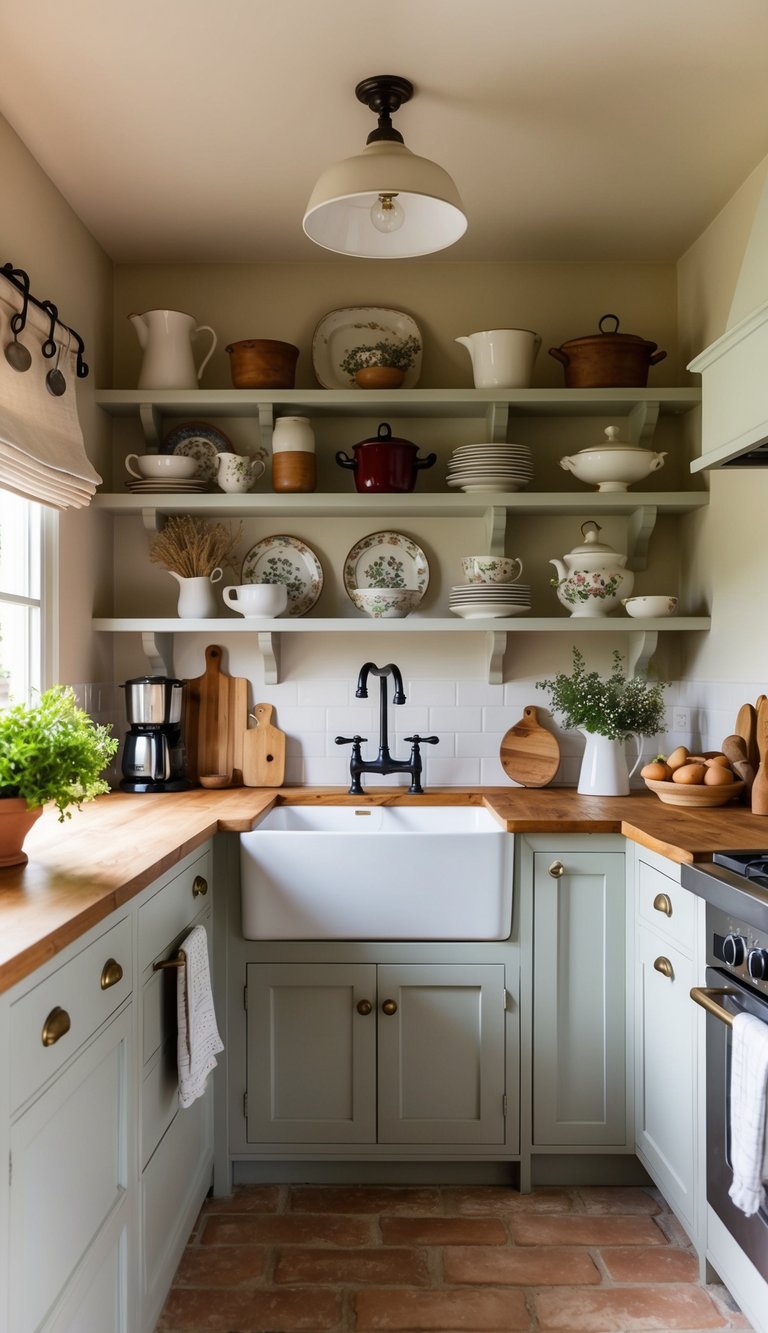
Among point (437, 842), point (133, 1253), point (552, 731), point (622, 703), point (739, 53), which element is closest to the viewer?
point (133, 1253)

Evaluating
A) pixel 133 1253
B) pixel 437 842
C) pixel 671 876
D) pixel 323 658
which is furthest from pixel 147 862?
pixel 323 658

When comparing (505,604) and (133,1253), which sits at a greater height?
(505,604)

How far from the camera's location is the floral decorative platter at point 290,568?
3246mm

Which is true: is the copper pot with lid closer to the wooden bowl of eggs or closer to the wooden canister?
the wooden canister

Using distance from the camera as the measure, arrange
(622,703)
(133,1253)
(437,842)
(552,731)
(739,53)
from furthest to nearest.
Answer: (552,731) → (622,703) → (437,842) → (739,53) → (133,1253)

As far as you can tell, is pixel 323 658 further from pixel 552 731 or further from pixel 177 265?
pixel 177 265

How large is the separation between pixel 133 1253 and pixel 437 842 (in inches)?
42.8

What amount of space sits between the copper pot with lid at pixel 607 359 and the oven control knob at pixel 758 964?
1852 millimetres

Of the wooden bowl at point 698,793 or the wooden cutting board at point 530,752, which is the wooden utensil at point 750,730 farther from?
the wooden cutting board at point 530,752

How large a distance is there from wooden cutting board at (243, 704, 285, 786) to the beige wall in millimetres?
487

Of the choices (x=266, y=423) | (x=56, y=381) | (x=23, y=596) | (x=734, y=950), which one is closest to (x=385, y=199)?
(x=56, y=381)

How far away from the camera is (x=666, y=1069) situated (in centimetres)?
224

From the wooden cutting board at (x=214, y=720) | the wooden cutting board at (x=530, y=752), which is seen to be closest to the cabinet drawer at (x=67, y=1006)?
the wooden cutting board at (x=214, y=720)

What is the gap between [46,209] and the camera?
267 centimetres
